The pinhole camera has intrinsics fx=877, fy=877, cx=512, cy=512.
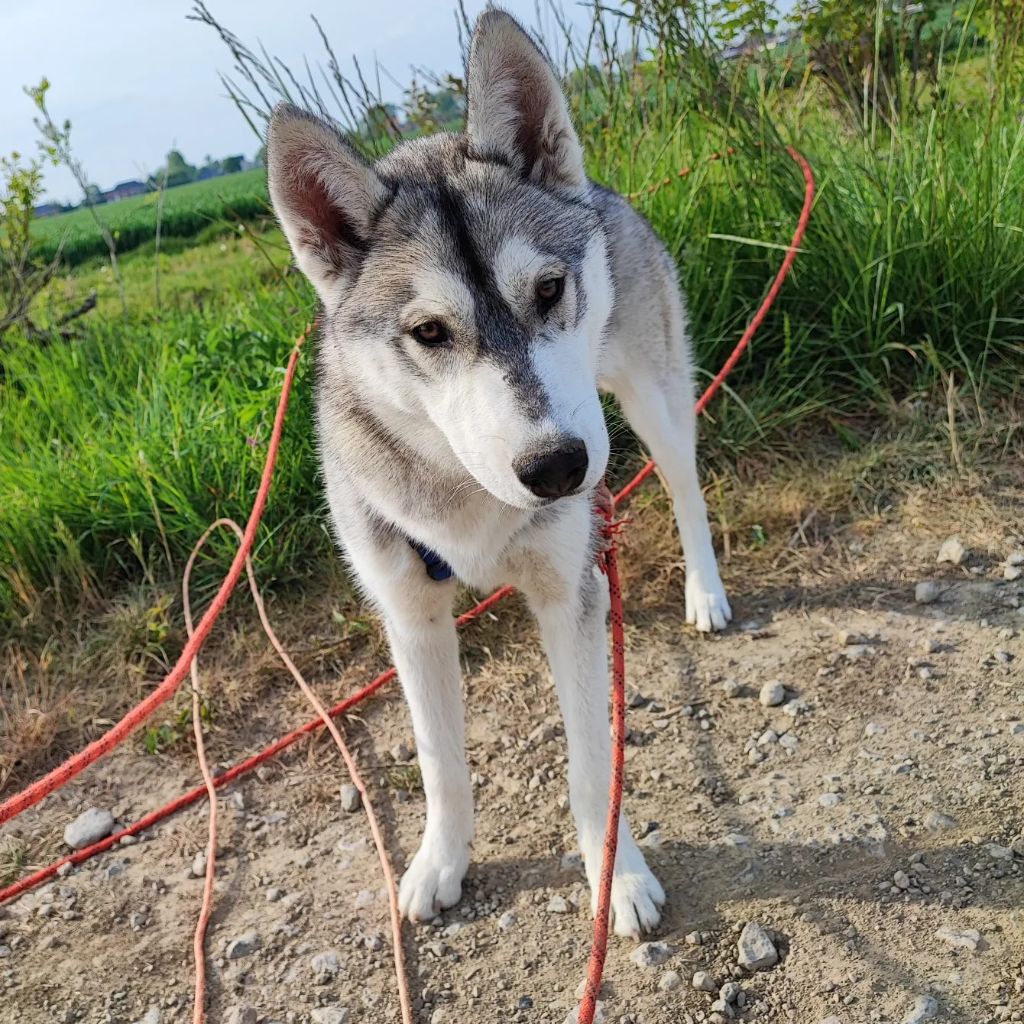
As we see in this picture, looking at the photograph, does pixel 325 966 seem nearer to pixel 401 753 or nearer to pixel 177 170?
pixel 401 753

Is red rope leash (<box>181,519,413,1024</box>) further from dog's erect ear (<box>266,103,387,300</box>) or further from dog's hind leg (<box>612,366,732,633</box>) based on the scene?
dog's erect ear (<box>266,103,387,300</box>)

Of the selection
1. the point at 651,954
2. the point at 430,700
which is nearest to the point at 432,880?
the point at 430,700

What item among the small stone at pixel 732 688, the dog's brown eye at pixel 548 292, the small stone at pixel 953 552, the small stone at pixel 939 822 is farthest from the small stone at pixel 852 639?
the dog's brown eye at pixel 548 292

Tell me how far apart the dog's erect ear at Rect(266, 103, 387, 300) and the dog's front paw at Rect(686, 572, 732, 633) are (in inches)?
67.9

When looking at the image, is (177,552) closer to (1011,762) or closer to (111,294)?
(1011,762)

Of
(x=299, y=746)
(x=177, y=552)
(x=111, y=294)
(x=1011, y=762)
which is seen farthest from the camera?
(x=111, y=294)

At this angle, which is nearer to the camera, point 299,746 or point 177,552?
point 299,746

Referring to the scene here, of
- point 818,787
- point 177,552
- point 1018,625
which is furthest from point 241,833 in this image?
point 1018,625

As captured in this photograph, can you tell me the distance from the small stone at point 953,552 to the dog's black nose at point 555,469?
2.07 metres

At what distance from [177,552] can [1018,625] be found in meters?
3.09

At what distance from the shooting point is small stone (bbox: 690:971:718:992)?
188cm

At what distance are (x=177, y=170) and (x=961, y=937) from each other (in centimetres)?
634

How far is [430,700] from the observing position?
224cm

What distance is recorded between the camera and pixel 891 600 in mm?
3039
